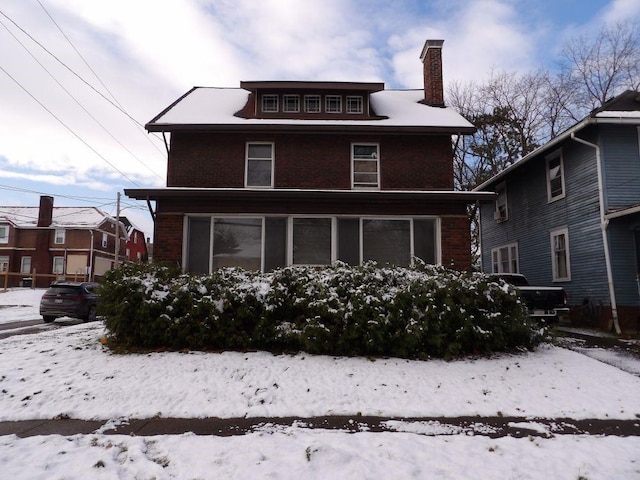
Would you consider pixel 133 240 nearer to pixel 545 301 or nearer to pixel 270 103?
pixel 270 103

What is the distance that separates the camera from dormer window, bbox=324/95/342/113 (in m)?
14.1

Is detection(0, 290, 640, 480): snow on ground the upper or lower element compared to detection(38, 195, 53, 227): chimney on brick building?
lower

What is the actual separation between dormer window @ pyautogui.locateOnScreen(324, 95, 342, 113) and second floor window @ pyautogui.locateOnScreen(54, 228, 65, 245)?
1447 inches

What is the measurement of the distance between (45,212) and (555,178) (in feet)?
144

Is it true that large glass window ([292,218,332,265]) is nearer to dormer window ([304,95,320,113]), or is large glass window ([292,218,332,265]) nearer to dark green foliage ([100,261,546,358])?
dark green foliage ([100,261,546,358])

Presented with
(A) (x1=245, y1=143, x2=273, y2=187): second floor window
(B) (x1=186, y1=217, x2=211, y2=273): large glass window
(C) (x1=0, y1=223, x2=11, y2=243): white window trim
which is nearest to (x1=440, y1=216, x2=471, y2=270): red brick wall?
(A) (x1=245, y1=143, x2=273, y2=187): second floor window

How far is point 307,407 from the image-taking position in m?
4.88

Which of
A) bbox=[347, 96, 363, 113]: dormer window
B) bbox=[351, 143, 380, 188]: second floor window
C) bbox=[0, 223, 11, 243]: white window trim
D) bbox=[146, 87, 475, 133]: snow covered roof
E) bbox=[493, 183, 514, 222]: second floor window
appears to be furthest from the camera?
bbox=[0, 223, 11, 243]: white window trim

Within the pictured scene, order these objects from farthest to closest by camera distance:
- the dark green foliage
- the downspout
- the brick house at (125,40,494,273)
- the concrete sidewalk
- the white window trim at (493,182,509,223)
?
the white window trim at (493,182,509,223)
the brick house at (125,40,494,273)
the downspout
the dark green foliage
the concrete sidewalk

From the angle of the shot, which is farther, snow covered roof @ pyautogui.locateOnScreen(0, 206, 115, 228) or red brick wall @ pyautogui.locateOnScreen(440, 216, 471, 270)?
snow covered roof @ pyautogui.locateOnScreen(0, 206, 115, 228)

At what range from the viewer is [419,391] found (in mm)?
5352

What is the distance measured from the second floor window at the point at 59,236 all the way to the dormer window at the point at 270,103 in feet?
116

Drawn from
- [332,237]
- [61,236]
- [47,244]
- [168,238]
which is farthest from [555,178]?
[47,244]

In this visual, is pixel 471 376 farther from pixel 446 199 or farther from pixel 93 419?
pixel 446 199
